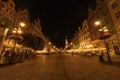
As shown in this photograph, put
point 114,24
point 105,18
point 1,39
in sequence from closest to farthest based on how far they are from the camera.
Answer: point 1,39, point 114,24, point 105,18

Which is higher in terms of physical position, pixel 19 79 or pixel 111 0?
pixel 111 0

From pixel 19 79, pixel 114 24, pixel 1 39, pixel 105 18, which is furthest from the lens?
pixel 105 18

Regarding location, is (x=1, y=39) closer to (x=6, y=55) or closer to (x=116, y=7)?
(x=6, y=55)

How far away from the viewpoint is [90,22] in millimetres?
39594

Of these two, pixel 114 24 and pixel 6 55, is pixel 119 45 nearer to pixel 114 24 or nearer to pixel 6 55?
pixel 114 24

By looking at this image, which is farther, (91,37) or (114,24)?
(91,37)

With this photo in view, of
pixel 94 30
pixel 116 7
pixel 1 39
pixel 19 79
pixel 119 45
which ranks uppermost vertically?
pixel 116 7

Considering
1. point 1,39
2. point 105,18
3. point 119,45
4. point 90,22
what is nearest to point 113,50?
point 119,45

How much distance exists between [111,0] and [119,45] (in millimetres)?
13387

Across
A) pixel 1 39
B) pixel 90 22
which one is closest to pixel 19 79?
pixel 1 39

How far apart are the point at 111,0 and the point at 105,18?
564 centimetres

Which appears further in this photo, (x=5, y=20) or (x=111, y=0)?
(x=111, y=0)

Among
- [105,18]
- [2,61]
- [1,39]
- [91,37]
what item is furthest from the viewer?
[91,37]

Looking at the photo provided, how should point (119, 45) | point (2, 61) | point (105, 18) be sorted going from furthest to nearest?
point (105, 18), point (119, 45), point (2, 61)
